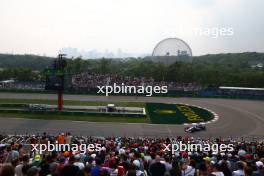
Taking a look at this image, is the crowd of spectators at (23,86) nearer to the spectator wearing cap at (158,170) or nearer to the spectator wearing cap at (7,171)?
the spectator wearing cap at (158,170)

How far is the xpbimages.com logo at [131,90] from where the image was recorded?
67.8 m

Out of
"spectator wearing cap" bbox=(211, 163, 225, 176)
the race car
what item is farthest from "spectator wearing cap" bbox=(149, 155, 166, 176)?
the race car

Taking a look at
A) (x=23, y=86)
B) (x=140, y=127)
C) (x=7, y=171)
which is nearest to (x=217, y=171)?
(x=7, y=171)

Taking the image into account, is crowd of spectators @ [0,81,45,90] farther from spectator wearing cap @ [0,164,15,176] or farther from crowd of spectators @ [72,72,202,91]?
spectator wearing cap @ [0,164,15,176]

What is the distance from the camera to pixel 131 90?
68.6 meters

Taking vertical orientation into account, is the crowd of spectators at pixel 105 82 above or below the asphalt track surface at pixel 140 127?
above

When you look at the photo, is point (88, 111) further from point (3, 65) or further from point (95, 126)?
point (3, 65)

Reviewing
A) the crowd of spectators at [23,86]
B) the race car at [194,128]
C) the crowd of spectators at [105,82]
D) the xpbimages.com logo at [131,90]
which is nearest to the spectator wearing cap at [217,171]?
the race car at [194,128]

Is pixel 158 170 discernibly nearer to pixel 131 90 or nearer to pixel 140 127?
pixel 140 127

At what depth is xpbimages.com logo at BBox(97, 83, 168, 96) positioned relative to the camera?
6781 centimetres

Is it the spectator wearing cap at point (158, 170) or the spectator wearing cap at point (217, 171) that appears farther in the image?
the spectator wearing cap at point (158, 170)

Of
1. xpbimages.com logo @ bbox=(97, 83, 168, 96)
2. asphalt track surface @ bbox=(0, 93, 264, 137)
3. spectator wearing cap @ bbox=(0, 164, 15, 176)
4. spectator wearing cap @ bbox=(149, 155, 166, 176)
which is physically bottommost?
asphalt track surface @ bbox=(0, 93, 264, 137)

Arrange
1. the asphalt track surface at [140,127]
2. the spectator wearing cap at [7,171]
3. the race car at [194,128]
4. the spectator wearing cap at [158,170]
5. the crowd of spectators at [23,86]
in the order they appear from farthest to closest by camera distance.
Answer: the crowd of spectators at [23,86]
the race car at [194,128]
the asphalt track surface at [140,127]
the spectator wearing cap at [158,170]
the spectator wearing cap at [7,171]

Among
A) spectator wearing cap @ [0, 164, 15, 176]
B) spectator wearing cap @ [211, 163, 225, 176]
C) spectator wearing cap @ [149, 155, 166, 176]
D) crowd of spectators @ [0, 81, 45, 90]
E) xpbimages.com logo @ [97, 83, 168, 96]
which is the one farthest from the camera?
crowd of spectators @ [0, 81, 45, 90]
